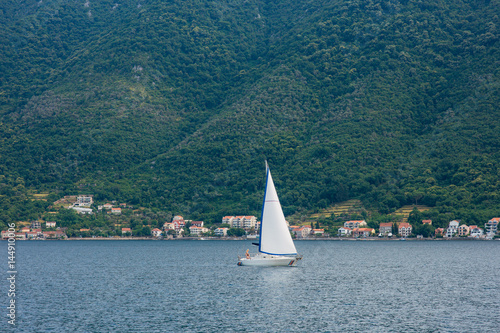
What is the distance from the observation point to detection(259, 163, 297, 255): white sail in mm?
66312

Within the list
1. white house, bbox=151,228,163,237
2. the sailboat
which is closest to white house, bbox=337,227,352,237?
white house, bbox=151,228,163,237

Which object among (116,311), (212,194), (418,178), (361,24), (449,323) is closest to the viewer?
(449,323)

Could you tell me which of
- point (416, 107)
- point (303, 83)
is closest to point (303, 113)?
point (303, 83)

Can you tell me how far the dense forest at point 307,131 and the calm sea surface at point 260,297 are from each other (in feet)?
209

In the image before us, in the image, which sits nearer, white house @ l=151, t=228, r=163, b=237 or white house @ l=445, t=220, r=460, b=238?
white house @ l=445, t=220, r=460, b=238

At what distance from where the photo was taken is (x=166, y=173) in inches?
6432

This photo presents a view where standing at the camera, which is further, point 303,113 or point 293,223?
point 303,113

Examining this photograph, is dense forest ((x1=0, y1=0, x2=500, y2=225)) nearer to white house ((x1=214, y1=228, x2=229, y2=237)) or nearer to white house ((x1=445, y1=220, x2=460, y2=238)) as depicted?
white house ((x1=214, y1=228, x2=229, y2=237))

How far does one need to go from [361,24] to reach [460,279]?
15018 cm

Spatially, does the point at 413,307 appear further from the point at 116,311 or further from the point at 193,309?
the point at 116,311

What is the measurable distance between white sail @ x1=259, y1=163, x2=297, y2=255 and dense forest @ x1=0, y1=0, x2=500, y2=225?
7380cm

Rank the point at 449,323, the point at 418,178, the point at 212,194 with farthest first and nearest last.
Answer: the point at 212,194
the point at 418,178
the point at 449,323

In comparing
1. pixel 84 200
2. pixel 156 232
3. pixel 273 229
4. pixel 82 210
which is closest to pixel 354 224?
pixel 156 232

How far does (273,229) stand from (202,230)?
95.0 meters
